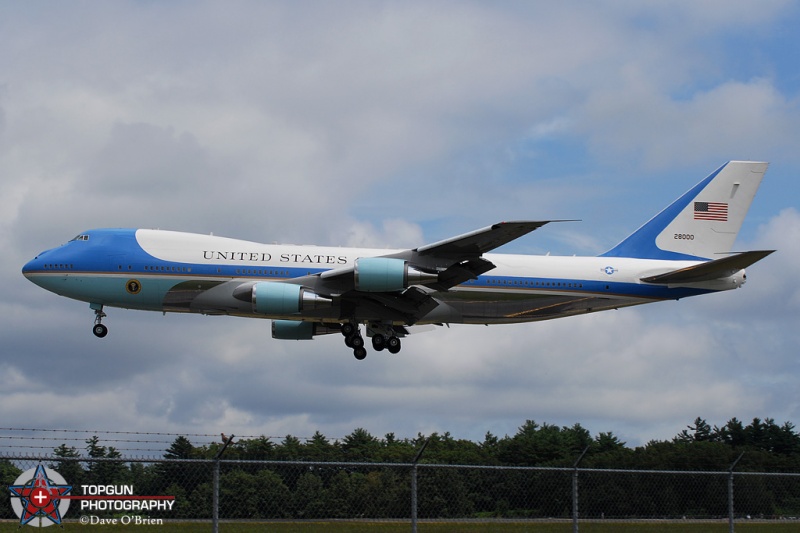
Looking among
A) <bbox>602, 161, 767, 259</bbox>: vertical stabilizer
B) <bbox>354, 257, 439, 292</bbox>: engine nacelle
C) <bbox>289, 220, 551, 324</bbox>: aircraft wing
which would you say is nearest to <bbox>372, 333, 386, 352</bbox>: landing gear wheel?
<bbox>289, 220, 551, 324</bbox>: aircraft wing

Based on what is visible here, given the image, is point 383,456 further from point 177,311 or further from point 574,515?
Answer: point 574,515

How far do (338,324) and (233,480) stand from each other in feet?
85.1

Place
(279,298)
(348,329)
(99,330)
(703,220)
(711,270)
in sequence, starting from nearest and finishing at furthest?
(279,298) → (711,270) → (99,330) → (348,329) → (703,220)

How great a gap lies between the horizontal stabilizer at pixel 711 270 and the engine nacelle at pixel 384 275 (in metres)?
10.3

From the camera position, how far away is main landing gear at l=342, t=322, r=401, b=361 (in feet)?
124

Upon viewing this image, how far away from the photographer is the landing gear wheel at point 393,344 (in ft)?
125

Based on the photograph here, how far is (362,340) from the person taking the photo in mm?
38000

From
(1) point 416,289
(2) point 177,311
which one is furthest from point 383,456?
(2) point 177,311

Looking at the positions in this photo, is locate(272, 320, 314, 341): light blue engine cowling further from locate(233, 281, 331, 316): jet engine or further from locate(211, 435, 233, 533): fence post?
locate(211, 435, 233, 533): fence post

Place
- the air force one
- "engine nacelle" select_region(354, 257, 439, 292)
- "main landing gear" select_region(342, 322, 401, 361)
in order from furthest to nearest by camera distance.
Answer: "main landing gear" select_region(342, 322, 401, 361) < the air force one < "engine nacelle" select_region(354, 257, 439, 292)

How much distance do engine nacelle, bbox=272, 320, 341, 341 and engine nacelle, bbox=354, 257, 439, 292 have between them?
8293 mm

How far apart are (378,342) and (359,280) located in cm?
581

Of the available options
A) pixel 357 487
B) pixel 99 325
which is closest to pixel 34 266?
pixel 99 325

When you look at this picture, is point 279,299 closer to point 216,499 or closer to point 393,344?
point 393,344
